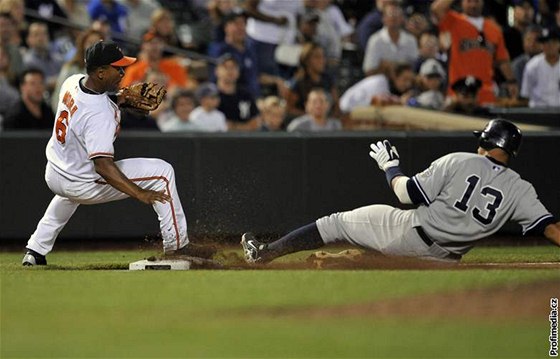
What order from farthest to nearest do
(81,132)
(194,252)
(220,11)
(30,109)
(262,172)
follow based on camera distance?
(220,11) < (30,109) < (262,172) < (194,252) < (81,132)

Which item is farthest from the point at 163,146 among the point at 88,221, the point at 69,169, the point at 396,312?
the point at 396,312

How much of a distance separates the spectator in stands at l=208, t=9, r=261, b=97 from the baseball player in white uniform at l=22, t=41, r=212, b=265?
6.26 metres

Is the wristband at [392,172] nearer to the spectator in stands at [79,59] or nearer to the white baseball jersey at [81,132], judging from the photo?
the white baseball jersey at [81,132]

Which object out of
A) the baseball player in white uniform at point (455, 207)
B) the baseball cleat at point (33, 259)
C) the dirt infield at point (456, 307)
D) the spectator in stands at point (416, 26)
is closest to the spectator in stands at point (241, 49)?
the spectator in stands at point (416, 26)

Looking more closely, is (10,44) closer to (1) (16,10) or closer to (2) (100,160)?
(1) (16,10)

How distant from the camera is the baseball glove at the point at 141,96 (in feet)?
31.9

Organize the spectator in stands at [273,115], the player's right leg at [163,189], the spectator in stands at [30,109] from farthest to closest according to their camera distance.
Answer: the spectator in stands at [273,115] → the spectator in stands at [30,109] → the player's right leg at [163,189]

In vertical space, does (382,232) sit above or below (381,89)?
above

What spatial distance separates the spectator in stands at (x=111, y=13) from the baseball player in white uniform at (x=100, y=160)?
729 cm

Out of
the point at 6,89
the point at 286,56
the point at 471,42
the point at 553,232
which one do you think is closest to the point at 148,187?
the point at 553,232

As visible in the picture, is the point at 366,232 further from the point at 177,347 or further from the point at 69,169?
the point at 177,347

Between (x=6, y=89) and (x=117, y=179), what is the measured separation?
18.8 ft

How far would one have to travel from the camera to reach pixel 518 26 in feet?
56.8

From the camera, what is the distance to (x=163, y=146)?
12195 mm
